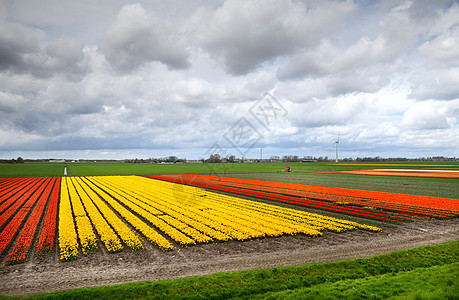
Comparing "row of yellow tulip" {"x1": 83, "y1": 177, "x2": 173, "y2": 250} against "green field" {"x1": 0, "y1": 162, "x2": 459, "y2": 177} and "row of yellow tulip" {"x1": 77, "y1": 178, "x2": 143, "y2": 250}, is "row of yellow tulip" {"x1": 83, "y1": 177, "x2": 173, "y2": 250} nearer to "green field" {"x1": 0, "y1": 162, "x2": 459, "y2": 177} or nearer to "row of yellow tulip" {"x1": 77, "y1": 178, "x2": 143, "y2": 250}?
"row of yellow tulip" {"x1": 77, "y1": 178, "x2": 143, "y2": 250}

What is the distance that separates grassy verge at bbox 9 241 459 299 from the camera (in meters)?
8.55

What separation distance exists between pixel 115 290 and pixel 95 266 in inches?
120

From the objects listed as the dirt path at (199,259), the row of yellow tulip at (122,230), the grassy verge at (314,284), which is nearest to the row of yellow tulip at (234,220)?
the dirt path at (199,259)

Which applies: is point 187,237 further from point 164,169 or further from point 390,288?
point 164,169

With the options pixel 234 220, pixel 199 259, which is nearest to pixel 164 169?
pixel 234 220

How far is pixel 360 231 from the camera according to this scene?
16.8 meters

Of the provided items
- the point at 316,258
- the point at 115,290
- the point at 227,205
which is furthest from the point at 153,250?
the point at 227,205

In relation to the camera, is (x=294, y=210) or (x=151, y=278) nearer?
(x=151, y=278)

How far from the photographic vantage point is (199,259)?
1235 centimetres

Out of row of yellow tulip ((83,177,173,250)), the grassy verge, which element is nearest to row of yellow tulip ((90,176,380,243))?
row of yellow tulip ((83,177,173,250))

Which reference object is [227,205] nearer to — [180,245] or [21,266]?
[180,245]

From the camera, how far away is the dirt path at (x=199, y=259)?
10195mm

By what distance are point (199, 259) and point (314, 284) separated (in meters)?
5.15

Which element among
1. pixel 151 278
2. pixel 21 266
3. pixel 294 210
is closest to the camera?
pixel 151 278
